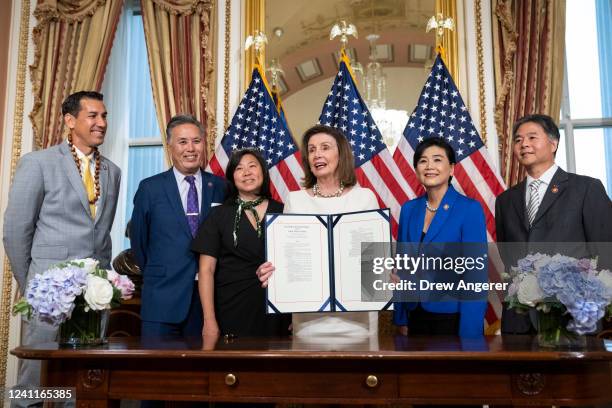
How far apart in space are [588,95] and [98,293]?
3896 millimetres

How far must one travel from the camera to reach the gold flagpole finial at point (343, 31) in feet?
15.2

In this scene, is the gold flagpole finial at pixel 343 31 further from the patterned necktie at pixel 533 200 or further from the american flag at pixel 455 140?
the patterned necktie at pixel 533 200

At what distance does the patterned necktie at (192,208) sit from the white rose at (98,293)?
0.95 meters

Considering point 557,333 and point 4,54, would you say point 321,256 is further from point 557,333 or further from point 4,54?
point 4,54

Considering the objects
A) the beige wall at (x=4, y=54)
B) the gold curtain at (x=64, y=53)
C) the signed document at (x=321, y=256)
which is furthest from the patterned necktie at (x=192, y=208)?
the beige wall at (x=4, y=54)

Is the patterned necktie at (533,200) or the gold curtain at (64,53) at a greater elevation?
the gold curtain at (64,53)

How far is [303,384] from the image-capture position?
74.9 inches

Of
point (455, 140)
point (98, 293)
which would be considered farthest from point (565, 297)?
point (455, 140)

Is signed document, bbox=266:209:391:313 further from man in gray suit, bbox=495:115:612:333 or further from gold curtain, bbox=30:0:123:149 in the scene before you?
gold curtain, bbox=30:0:123:149

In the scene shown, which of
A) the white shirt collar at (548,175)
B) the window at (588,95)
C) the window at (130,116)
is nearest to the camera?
the white shirt collar at (548,175)

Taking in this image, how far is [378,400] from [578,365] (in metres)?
0.61

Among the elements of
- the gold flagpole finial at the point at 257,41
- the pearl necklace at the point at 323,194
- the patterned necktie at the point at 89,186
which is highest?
the gold flagpole finial at the point at 257,41

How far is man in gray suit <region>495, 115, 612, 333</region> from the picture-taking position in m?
2.88
